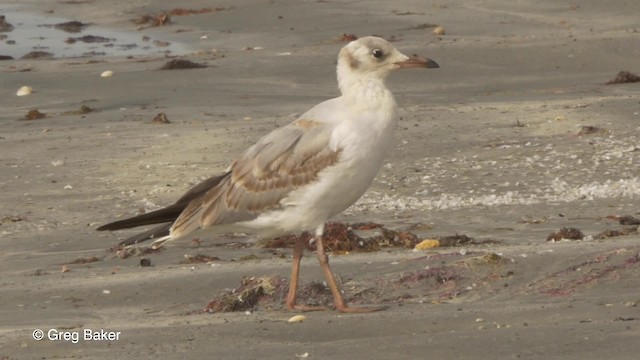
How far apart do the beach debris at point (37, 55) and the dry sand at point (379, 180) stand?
446 millimetres

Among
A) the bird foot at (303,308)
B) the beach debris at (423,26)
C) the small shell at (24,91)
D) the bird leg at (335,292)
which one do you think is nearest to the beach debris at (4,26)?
the beach debris at (423,26)

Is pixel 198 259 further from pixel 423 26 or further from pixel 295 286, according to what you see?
pixel 423 26

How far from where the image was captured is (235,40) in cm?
2358

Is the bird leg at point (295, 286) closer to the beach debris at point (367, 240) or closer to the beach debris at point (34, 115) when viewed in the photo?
the beach debris at point (367, 240)

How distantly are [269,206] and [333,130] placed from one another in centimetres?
65

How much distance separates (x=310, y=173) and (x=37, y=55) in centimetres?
1563

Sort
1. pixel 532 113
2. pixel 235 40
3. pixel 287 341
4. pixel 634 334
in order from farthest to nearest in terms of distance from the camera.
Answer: pixel 235 40, pixel 532 113, pixel 287 341, pixel 634 334

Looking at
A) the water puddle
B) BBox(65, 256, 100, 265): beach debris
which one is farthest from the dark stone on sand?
the water puddle

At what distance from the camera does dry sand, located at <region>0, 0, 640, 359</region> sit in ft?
23.6

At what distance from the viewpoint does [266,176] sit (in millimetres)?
8312

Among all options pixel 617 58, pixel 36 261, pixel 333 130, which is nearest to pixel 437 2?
pixel 617 58

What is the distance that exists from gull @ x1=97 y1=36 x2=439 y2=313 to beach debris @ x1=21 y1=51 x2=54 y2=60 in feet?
47.6

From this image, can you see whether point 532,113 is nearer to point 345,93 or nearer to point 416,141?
point 416,141

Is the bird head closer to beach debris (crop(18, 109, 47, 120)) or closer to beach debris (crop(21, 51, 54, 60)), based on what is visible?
beach debris (crop(18, 109, 47, 120))
